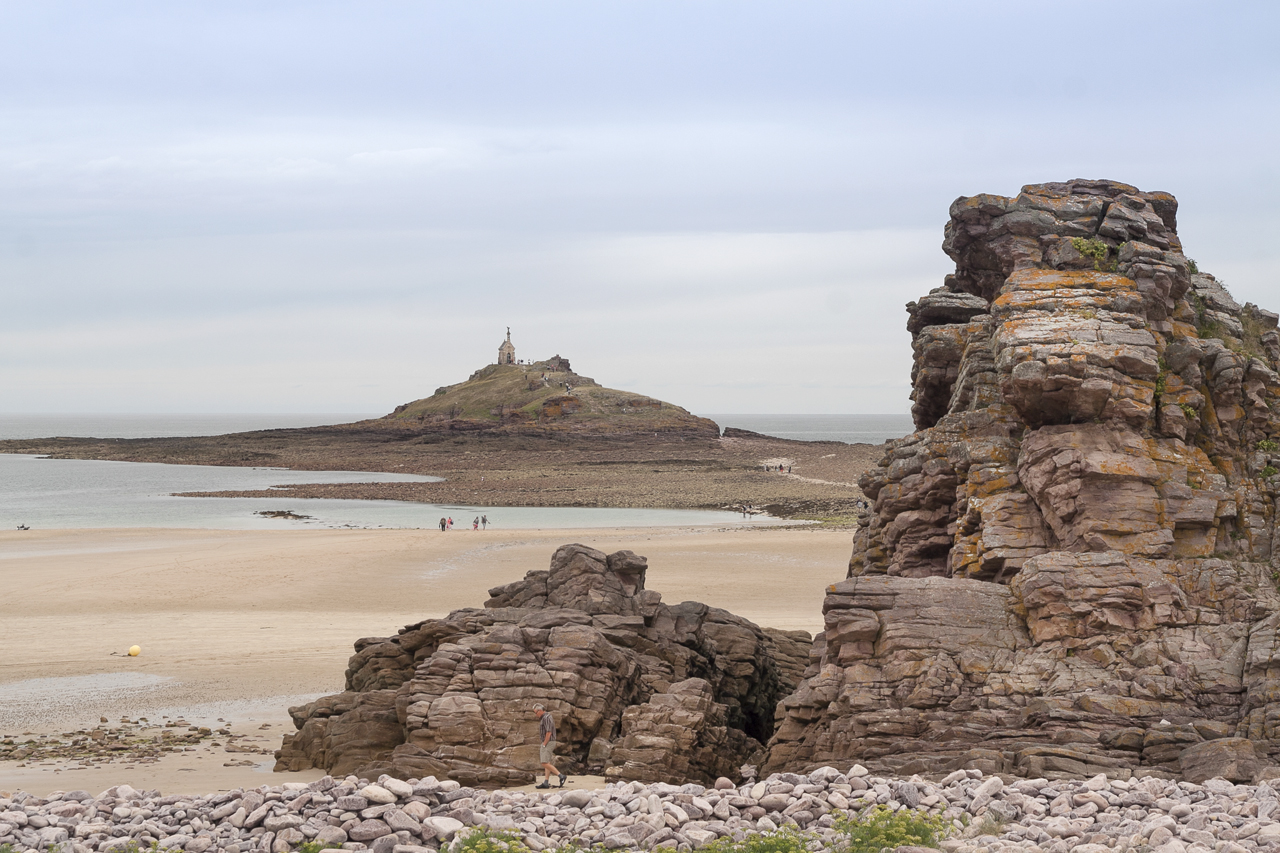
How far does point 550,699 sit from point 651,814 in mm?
4854

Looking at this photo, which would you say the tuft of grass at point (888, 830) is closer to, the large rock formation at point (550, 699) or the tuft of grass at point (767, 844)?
the tuft of grass at point (767, 844)

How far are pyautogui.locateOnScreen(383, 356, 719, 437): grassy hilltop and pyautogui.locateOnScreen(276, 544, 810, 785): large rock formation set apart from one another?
115 meters

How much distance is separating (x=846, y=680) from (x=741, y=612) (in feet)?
62.1

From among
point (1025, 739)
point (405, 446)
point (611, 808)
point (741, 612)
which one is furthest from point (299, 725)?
point (405, 446)

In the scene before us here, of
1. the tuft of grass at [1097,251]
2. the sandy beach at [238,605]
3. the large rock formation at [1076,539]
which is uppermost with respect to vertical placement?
the tuft of grass at [1097,251]

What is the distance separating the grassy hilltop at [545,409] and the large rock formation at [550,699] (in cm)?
11492

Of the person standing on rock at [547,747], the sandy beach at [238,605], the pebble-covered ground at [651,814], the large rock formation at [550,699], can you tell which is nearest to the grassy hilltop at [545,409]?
the sandy beach at [238,605]

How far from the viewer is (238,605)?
34844 mm

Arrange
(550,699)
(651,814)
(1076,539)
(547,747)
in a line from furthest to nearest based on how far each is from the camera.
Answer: (550,699) < (1076,539) < (547,747) < (651,814)

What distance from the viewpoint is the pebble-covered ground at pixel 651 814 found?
9.36 meters

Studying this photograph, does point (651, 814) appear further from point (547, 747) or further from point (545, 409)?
point (545, 409)

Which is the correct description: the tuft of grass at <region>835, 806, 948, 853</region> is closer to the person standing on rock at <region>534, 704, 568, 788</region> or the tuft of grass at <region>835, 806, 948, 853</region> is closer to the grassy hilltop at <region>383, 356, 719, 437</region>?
the person standing on rock at <region>534, 704, 568, 788</region>

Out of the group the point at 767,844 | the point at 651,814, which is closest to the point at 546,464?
the point at 651,814

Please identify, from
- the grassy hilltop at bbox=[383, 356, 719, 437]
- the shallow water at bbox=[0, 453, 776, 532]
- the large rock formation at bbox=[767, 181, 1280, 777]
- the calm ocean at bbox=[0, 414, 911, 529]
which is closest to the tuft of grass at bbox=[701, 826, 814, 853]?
the large rock formation at bbox=[767, 181, 1280, 777]
